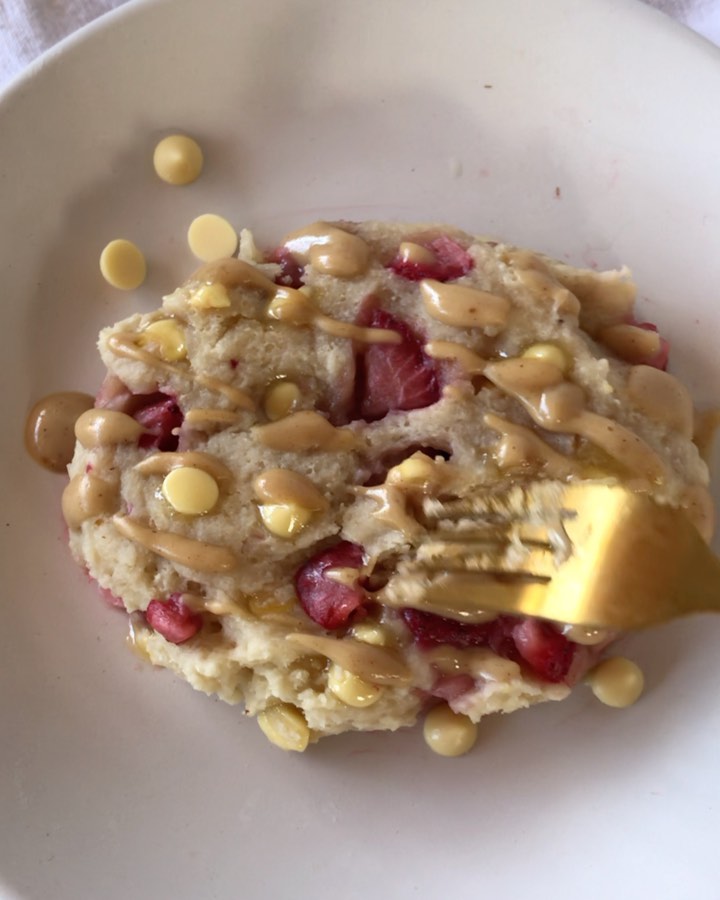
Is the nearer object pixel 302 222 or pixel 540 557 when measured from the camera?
pixel 540 557

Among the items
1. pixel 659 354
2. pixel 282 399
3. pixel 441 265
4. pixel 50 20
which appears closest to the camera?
pixel 282 399

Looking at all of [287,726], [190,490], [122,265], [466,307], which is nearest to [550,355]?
[466,307]

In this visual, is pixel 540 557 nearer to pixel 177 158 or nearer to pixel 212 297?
pixel 212 297

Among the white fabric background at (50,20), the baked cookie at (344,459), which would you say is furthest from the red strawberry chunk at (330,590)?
the white fabric background at (50,20)

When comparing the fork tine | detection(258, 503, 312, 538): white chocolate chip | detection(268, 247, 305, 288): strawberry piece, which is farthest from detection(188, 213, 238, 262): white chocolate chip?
the fork tine

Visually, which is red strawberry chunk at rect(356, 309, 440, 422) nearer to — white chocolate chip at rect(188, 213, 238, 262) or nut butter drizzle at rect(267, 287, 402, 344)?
nut butter drizzle at rect(267, 287, 402, 344)

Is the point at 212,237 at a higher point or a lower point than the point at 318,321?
higher
